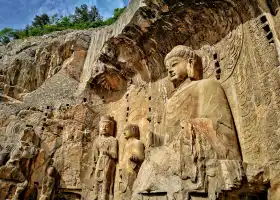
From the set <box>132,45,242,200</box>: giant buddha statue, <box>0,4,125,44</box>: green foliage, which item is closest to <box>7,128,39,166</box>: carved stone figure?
<box>132,45,242,200</box>: giant buddha statue

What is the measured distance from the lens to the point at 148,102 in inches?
228

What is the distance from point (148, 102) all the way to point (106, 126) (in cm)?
113

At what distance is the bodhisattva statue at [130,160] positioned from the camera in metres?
5.21

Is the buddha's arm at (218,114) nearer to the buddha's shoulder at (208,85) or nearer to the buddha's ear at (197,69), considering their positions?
the buddha's shoulder at (208,85)

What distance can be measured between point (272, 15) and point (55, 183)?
4.85 m

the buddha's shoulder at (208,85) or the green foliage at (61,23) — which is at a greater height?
the green foliage at (61,23)

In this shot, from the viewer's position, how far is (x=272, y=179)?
9.59 feet

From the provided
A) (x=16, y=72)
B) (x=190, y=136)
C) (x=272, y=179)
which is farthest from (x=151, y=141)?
(x=16, y=72)

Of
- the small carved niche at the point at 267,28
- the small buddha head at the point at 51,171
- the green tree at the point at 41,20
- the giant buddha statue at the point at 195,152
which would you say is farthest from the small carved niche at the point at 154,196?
the green tree at the point at 41,20

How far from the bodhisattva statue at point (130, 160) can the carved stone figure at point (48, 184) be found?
4.59 feet

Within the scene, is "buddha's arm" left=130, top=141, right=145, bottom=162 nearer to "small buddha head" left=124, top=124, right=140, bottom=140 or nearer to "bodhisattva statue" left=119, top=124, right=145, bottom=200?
"bodhisattva statue" left=119, top=124, right=145, bottom=200

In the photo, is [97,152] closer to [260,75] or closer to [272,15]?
[260,75]

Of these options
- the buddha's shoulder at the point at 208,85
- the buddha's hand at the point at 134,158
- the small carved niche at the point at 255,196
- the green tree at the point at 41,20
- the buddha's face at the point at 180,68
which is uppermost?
the green tree at the point at 41,20

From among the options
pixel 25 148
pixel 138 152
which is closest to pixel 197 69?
pixel 138 152
